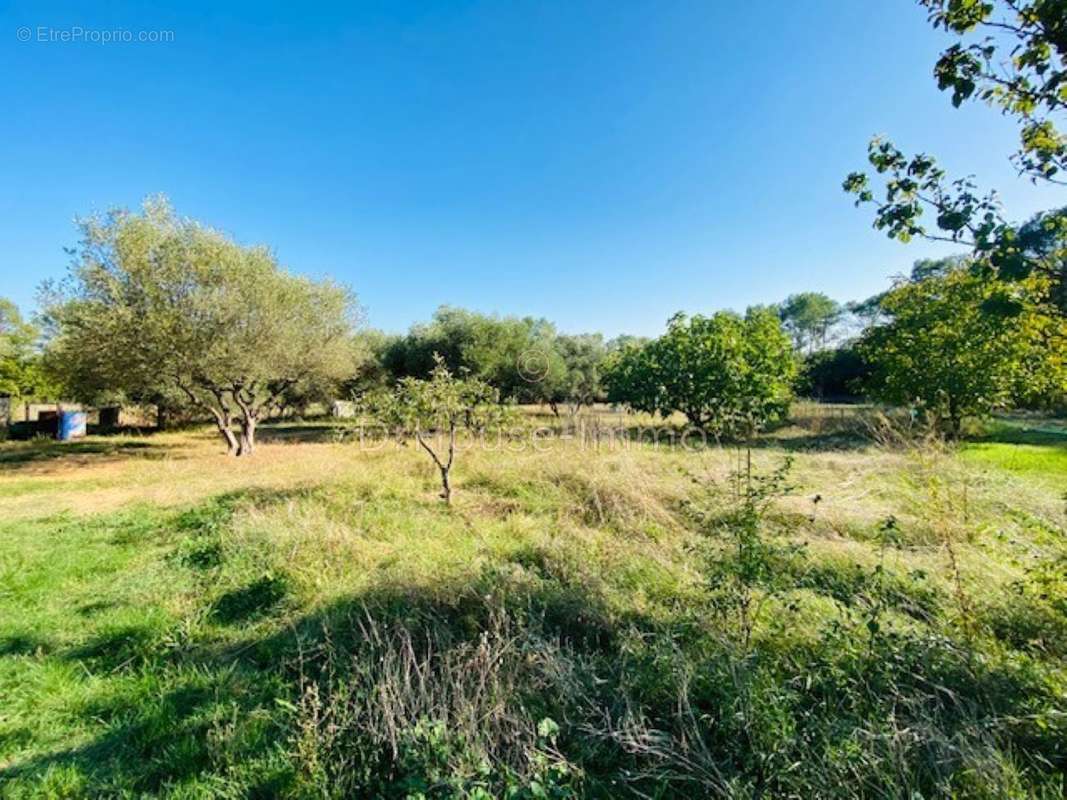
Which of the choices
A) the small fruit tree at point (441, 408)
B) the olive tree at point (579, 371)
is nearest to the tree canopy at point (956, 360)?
the small fruit tree at point (441, 408)

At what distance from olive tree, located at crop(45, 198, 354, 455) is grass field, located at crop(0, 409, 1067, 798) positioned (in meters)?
7.98

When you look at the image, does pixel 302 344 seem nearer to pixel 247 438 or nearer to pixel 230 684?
pixel 247 438

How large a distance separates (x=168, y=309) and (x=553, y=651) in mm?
15162

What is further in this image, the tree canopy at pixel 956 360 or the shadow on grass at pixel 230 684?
the tree canopy at pixel 956 360

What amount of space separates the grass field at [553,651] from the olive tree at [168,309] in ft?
26.2


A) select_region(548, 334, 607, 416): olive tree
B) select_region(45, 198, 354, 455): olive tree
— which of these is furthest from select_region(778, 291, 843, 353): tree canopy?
select_region(45, 198, 354, 455): olive tree

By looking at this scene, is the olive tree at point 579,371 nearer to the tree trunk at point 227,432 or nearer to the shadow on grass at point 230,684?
the tree trunk at point 227,432

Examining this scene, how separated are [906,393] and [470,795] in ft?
49.4

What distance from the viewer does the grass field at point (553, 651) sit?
2.11m

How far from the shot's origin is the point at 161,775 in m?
2.37

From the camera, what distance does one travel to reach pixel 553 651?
2.87m

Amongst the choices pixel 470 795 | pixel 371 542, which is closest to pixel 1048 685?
pixel 470 795

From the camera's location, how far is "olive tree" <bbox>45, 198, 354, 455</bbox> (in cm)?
1247

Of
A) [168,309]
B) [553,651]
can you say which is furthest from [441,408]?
[168,309]
